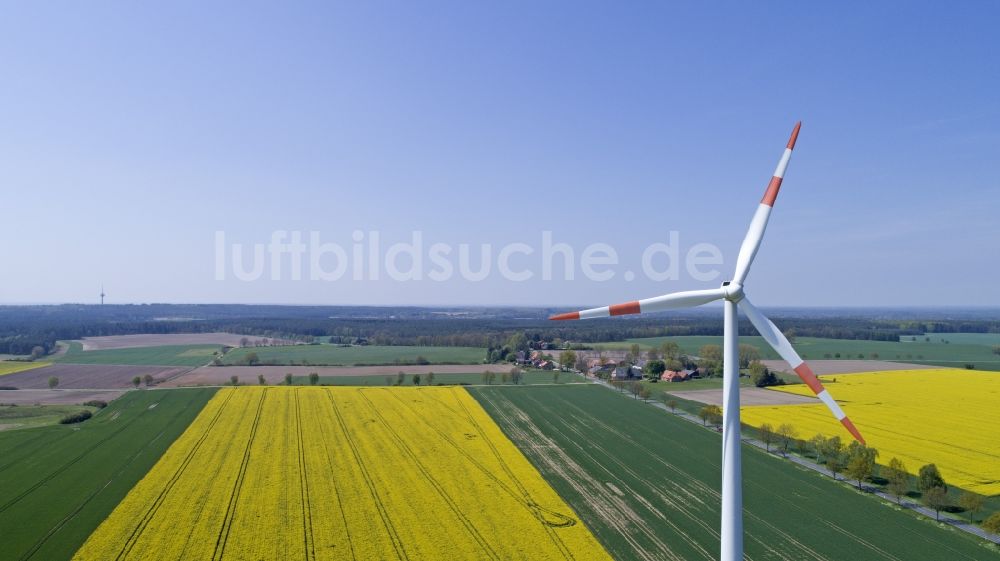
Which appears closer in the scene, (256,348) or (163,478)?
(163,478)

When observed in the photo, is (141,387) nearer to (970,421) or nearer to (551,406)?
(551,406)

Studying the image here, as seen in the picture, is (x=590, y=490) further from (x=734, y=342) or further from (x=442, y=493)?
(x=734, y=342)

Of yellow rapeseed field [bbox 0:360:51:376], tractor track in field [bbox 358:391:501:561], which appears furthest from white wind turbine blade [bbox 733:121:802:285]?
yellow rapeseed field [bbox 0:360:51:376]

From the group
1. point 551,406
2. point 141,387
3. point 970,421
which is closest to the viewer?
point 970,421

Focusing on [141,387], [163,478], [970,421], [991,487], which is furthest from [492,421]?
[141,387]

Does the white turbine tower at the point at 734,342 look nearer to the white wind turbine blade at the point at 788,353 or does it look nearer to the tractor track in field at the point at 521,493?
the white wind turbine blade at the point at 788,353

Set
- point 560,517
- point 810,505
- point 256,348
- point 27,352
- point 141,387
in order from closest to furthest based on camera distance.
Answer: point 560,517
point 810,505
point 141,387
point 27,352
point 256,348

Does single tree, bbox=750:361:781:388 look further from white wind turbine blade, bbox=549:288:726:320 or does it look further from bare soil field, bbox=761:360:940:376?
white wind turbine blade, bbox=549:288:726:320
